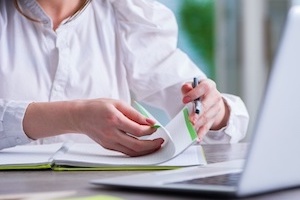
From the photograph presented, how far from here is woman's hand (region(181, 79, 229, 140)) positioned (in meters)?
1.35

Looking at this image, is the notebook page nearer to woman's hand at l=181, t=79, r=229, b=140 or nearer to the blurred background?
woman's hand at l=181, t=79, r=229, b=140

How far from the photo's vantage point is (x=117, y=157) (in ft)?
3.86

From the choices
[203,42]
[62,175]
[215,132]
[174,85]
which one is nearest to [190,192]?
[62,175]

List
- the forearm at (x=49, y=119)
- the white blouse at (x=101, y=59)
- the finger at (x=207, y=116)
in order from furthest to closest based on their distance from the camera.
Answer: the white blouse at (x=101, y=59), the finger at (x=207, y=116), the forearm at (x=49, y=119)

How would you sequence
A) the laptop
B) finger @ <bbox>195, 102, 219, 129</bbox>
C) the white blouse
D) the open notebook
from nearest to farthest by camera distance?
the laptop → the open notebook → finger @ <bbox>195, 102, 219, 129</bbox> → the white blouse

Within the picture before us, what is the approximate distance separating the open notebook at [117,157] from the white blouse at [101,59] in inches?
13.6

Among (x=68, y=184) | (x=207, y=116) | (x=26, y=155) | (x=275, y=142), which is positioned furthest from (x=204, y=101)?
(x=275, y=142)

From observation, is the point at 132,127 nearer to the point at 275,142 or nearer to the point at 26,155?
the point at 26,155

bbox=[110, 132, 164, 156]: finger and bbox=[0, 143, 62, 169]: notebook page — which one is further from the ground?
bbox=[110, 132, 164, 156]: finger

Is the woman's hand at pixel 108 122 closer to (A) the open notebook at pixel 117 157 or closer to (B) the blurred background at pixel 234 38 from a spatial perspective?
(A) the open notebook at pixel 117 157

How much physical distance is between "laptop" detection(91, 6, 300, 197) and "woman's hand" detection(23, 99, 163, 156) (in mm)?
329

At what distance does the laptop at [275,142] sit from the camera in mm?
681

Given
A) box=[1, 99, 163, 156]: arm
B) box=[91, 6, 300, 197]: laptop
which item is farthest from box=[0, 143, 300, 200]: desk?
box=[1, 99, 163, 156]: arm

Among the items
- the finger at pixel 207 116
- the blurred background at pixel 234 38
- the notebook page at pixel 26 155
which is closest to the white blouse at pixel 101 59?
the finger at pixel 207 116
